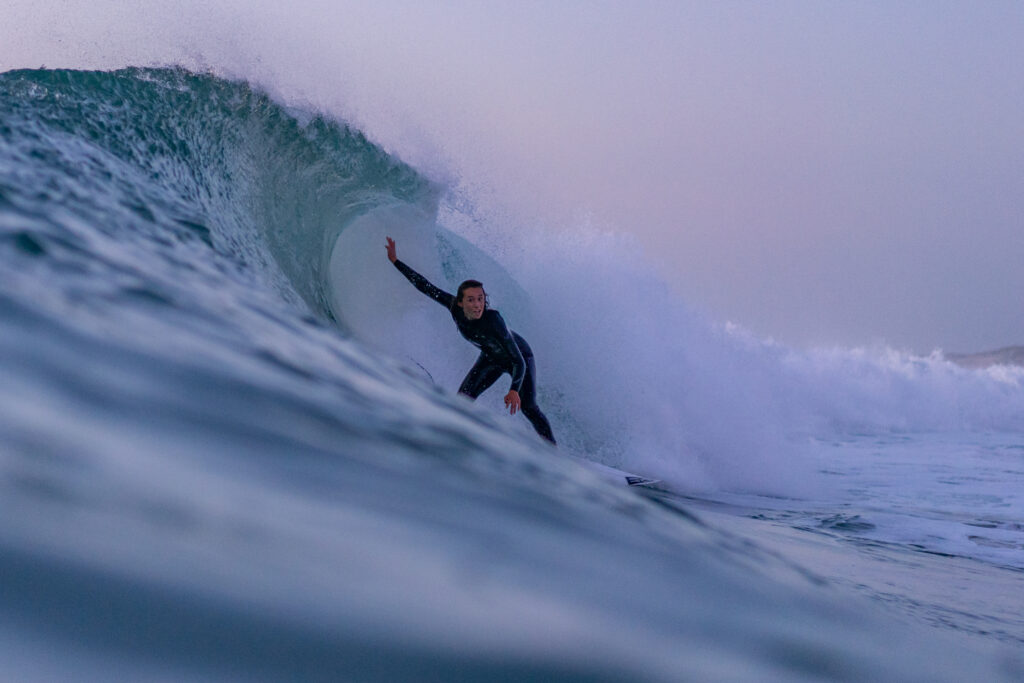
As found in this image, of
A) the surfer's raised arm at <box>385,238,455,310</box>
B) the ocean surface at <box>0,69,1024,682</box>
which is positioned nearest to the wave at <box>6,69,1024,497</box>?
the surfer's raised arm at <box>385,238,455,310</box>

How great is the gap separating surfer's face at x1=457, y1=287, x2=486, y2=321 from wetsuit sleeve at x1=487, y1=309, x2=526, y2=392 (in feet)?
0.44

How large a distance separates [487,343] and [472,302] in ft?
1.32

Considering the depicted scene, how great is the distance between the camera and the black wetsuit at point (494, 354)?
5.25m

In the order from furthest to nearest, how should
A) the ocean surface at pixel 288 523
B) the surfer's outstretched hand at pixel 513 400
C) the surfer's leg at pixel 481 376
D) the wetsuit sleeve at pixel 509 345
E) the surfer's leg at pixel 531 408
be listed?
1. the surfer's leg at pixel 531 408
2. the surfer's leg at pixel 481 376
3. the wetsuit sleeve at pixel 509 345
4. the surfer's outstretched hand at pixel 513 400
5. the ocean surface at pixel 288 523

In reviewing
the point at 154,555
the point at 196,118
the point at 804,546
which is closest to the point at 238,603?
the point at 154,555

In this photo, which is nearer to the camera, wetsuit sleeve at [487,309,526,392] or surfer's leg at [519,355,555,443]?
wetsuit sleeve at [487,309,526,392]

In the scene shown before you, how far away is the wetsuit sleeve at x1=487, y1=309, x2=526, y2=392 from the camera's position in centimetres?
523

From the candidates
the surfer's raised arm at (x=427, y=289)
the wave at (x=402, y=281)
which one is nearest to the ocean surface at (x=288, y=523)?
the wave at (x=402, y=281)

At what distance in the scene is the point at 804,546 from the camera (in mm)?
3721

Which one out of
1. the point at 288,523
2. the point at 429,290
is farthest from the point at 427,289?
the point at 288,523

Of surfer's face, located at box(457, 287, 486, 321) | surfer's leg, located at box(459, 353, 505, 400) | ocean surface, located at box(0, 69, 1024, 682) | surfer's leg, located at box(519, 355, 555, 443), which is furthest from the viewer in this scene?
surfer's leg, located at box(519, 355, 555, 443)

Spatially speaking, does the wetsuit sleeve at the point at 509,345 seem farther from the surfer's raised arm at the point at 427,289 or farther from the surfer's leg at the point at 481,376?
the surfer's raised arm at the point at 427,289

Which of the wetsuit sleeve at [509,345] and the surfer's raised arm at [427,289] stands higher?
the surfer's raised arm at [427,289]

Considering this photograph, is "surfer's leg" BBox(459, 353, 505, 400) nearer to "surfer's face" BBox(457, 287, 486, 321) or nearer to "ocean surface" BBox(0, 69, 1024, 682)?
"surfer's face" BBox(457, 287, 486, 321)
